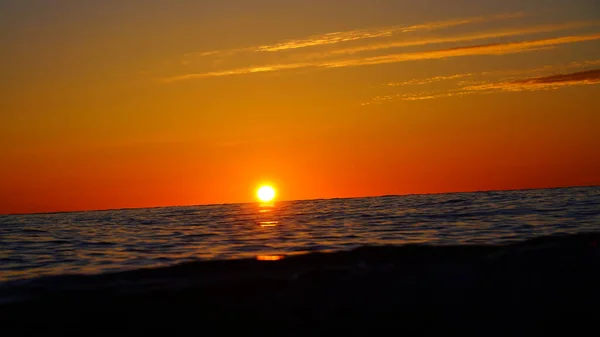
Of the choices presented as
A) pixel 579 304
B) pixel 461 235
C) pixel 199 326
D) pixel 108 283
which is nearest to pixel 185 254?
pixel 108 283

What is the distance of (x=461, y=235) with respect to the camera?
85.8 ft

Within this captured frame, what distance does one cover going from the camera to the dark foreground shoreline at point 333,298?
48.1 feet

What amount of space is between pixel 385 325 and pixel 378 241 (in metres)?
11.1

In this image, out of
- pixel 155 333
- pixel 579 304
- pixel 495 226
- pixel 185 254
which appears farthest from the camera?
pixel 495 226

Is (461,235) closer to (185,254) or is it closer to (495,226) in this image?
(495,226)

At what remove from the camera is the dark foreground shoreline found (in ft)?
48.1

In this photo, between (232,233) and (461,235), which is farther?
(232,233)

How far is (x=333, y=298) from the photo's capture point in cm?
1634

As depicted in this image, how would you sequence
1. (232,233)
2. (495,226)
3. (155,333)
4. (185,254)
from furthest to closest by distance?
1. (232,233)
2. (495,226)
3. (185,254)
4. (155,333)

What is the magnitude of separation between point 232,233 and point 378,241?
11.5 meters

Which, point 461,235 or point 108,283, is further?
point 461,235

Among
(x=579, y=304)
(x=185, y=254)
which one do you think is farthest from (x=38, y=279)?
(x=579, y=304)

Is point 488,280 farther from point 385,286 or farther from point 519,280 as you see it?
point 385,286

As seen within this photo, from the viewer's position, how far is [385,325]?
14.6 meters
